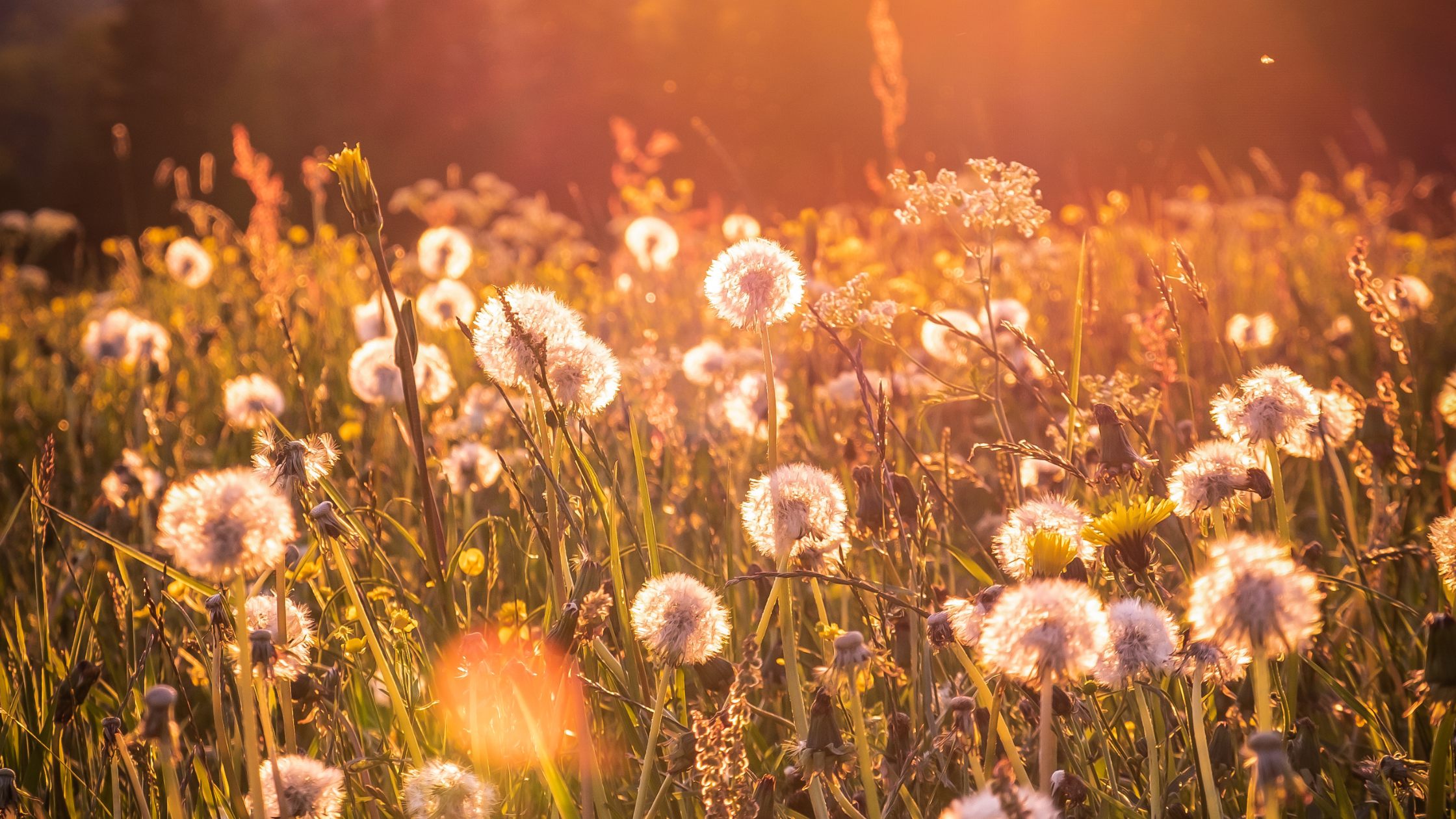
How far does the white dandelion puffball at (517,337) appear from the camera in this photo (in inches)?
42.9

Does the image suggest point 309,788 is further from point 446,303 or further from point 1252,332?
point 1252,332

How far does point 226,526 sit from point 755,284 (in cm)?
61

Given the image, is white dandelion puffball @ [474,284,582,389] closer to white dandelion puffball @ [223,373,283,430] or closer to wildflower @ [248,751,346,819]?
wildflower @ [248,751,346,819]

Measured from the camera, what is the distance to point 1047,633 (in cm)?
71

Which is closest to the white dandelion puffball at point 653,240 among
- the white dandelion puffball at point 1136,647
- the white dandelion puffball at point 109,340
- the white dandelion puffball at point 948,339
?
the white dandelion puffball at point 948,339

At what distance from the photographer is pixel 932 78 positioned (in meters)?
17.1

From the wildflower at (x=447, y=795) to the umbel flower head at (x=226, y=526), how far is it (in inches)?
11.7

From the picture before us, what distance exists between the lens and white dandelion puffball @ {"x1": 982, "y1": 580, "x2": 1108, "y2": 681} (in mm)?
713

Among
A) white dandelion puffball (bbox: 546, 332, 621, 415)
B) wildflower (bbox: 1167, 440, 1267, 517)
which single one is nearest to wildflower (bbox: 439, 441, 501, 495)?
white dandelion puffball (bbox: 546, 332, 621, 415)

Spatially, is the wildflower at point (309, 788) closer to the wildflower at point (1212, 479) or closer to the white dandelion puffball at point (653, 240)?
the wildflower at point (1212, 479)

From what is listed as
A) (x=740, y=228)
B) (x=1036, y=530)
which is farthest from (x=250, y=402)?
(x=740, y=228)

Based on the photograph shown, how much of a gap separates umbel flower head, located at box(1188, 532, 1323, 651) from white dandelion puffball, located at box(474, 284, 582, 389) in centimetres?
67

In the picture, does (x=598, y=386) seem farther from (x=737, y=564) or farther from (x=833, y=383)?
(x=833, y=383)

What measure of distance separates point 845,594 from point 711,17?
1938 cm
